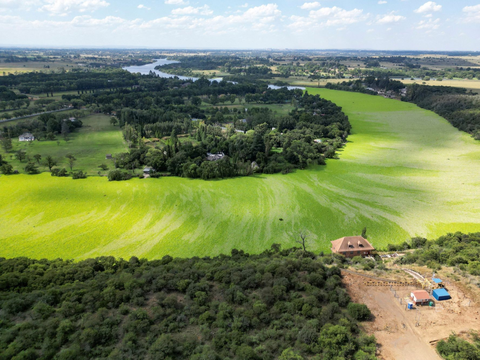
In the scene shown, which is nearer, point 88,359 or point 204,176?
point 88,359

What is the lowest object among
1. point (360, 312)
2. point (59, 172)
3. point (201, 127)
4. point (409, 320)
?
point (59, 172)

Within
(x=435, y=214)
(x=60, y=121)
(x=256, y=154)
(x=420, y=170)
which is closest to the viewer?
(x=435, y=214)

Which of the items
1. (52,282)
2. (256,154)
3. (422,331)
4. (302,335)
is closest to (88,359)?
(52,282)

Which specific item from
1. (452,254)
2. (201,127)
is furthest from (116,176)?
(452,254)

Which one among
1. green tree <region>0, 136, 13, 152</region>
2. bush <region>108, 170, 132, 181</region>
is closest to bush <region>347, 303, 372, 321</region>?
bush <region>108, 170, 132, 181</region>

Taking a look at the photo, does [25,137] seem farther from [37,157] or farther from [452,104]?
[452,104]

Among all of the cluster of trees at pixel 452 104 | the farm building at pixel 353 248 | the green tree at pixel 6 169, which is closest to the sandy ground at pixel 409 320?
the farm building at pixel 353 248

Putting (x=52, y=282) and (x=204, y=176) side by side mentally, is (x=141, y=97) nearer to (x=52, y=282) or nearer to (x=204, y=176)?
(x=204, y=176)
